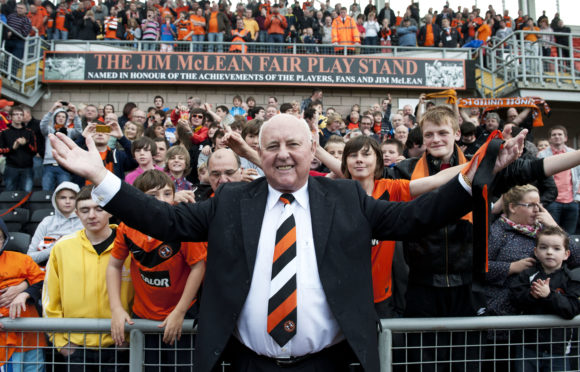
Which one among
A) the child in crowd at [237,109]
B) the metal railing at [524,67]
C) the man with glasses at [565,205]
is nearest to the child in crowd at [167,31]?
the child in crowd at [237,109]

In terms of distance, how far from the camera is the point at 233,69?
539 inches

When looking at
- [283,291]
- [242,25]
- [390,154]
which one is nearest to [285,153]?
[283,291]

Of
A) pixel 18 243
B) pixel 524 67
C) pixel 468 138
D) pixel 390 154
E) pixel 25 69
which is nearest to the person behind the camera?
pixel 390 154

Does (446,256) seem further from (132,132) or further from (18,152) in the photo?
(18,152)

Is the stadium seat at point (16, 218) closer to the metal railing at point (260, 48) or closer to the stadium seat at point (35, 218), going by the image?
the stadium seat at point (35, 218)

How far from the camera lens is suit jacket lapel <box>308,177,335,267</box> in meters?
1.80

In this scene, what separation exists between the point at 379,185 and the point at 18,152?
22.1ft

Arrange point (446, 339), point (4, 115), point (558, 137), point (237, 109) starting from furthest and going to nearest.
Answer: point (237, 109) → point (4, 115) → point (558, 137) → point (446, 339)

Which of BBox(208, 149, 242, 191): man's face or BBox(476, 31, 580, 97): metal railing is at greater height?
BBox(476, 31, 580, 97): metal railing

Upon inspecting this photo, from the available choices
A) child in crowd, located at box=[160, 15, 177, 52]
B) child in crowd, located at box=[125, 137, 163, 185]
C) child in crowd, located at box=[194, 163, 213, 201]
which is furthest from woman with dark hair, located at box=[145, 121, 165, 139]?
child in crowd, located at box=[160, 15, 177, 52]

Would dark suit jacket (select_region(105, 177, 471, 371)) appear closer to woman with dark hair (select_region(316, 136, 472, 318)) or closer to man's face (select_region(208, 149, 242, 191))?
woman with dark hair (select_region(316, 136, 472, 318))

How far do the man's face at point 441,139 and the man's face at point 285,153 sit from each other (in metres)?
1.12

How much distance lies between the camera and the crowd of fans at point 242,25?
45.9ft

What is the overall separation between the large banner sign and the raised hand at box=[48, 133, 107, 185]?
1226 centimetres
